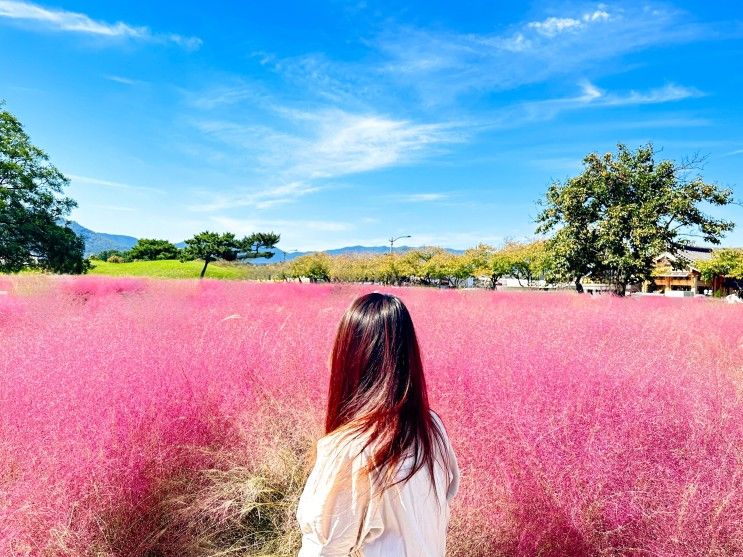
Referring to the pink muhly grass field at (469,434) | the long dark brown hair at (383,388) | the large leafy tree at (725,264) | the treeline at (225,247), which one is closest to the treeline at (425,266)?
the treeline at (225,247)

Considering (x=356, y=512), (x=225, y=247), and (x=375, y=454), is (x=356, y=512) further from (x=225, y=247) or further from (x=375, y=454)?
(x=225, y=247)

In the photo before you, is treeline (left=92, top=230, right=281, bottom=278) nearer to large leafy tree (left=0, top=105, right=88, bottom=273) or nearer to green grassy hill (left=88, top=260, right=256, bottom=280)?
green grassy hill (left=88, top=260, right=256, bottom=280)

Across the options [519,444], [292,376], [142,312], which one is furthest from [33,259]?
[519,444]

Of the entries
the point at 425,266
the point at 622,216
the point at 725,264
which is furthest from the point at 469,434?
the point at 425,266

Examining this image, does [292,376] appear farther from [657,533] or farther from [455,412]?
[657,533]

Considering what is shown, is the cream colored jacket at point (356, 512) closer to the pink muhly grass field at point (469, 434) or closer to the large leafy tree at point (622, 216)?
the pink muhly grass field at point (469, 434)

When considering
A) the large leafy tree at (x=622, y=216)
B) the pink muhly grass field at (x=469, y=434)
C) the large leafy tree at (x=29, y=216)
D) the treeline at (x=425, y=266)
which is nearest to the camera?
the pink muhly grass field at (x=469, y=434)

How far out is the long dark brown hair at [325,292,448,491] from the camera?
1153mm

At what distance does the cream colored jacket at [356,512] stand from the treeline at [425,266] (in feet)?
96.1

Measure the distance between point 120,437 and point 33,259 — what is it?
23.3m

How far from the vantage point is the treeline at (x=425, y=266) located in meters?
32.0

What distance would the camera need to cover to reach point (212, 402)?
306cm

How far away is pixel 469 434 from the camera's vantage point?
252 centimetres

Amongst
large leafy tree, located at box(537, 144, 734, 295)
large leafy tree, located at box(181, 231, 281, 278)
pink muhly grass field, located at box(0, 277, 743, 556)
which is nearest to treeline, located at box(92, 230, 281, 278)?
large leafy tree, located at box(181, 231, 281, 278)
